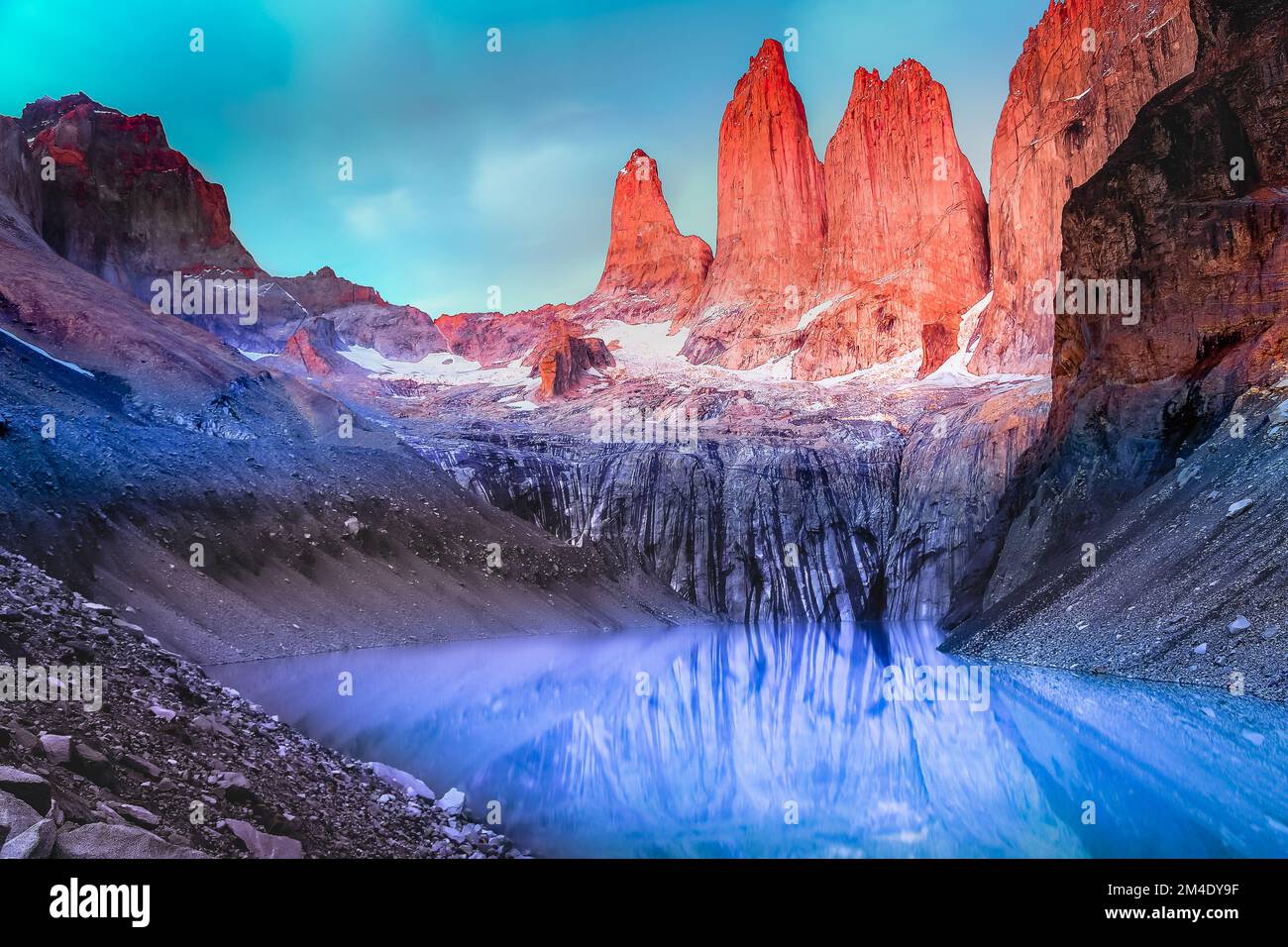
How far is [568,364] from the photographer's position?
79625mm

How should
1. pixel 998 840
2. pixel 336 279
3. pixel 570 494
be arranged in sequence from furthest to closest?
pixel 336 279 → pixel 570 494 → pixel 998 840

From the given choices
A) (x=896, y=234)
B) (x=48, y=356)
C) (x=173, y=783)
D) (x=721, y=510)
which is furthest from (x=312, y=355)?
(x=173, y=783)

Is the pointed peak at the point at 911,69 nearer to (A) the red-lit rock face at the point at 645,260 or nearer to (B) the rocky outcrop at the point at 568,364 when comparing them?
(A) the red-lit rock face at the point at 645,260

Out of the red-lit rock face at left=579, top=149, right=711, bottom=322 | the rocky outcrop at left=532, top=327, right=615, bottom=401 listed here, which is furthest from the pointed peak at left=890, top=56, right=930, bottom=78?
the rocky outcrop at left=532, top=327, right=615, bottom=401

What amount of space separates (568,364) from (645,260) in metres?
39.5

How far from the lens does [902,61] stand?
301 feet

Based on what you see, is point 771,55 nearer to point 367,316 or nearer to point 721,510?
point 367,316

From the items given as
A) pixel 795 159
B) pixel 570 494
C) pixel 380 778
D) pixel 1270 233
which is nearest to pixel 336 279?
pixel 795 159

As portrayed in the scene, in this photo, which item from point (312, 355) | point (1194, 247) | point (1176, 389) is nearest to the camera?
point (1194, 247)

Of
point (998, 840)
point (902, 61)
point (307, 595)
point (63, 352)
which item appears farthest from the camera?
point (902, 61)
